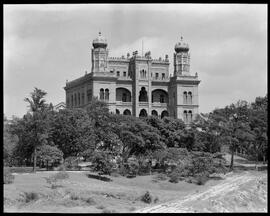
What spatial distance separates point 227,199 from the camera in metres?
37.2

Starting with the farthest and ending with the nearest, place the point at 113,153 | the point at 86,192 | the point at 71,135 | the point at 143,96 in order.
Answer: the point at 143,96, the point at 71,135, the point at 113,153, the point at 86,192

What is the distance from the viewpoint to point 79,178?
136 ft

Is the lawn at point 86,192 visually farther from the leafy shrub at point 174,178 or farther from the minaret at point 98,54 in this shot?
the minaret at point 98,54

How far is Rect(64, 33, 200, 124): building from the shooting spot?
78.1 m

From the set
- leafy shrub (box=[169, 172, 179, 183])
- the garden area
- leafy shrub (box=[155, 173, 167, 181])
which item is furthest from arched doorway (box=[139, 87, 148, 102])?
leafy shrub (box=[169, 172, 179, 183])

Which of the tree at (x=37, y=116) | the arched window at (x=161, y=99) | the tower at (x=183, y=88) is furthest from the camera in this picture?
the arched window at (x=161, y=99)

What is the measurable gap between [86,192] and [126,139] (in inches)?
600

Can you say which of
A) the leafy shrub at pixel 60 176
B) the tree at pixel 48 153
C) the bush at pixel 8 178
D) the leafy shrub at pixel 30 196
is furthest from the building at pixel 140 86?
the leafy shrub at pixel 30 196

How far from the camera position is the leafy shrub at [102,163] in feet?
145

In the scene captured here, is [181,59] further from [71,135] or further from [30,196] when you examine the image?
[30,196]

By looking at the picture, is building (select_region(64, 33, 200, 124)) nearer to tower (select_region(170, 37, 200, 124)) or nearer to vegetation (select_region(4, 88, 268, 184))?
tower (select_region(170, 37, 200, 124))

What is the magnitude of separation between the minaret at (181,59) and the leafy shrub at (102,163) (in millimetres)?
39061

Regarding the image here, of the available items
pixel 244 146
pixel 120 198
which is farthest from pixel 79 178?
pixel 244 146

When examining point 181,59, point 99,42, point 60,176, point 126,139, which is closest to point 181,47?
point 181,59
